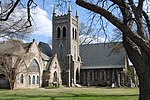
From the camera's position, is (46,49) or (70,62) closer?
(70,62)

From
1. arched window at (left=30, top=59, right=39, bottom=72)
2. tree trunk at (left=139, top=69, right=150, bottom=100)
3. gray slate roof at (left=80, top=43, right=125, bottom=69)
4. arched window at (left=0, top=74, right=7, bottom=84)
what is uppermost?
gray slate roof at (left=80, top=43, right=125, bottom=69)

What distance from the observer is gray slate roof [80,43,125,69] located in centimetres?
6594

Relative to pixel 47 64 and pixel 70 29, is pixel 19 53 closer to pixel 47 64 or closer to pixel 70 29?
pixel 47 64

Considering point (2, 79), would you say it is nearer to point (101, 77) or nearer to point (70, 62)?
point (70, 62)

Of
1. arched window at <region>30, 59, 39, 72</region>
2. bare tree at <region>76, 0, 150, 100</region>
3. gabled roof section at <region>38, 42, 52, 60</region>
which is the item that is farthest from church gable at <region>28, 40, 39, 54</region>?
bare tree at <region>76, 0, 150, 100</region>

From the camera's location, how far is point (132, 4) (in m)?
9.02

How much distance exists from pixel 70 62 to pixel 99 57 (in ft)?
27.8

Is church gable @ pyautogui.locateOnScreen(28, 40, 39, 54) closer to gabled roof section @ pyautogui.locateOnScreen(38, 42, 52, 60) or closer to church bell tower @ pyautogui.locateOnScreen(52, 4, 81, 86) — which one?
gabled roof section @ pyautogui.locateOnScreen(38, 42, 52, 60)

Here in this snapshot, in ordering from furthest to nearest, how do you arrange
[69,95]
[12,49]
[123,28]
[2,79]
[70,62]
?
[70,62]
[2,79]
[12,49]
[69,95]
[123,28]

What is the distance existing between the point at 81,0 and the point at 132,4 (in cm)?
173

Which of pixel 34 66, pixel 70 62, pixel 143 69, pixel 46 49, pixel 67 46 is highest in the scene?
pixel 67 46

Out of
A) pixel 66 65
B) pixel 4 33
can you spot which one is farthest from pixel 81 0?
pixel 66 65

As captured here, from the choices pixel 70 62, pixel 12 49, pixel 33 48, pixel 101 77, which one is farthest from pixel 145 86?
pixel 101 77

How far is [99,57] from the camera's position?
227 ft
